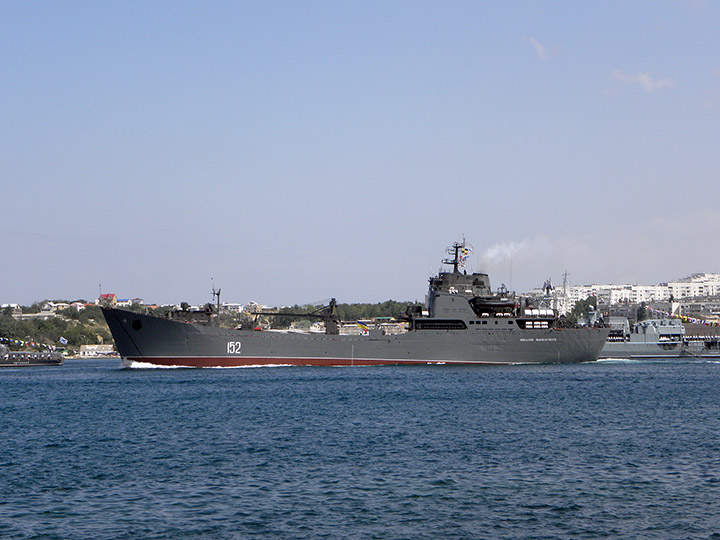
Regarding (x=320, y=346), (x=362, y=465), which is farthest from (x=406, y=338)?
(x=362, y=465)

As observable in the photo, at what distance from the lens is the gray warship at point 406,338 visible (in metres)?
60.3

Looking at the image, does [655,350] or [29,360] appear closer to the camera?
[29,360]

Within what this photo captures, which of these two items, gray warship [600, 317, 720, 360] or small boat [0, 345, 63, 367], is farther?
gray warship [600, 317, 720, 360]

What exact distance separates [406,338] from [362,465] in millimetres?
41782

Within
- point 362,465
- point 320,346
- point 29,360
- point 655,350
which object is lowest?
point 29,360

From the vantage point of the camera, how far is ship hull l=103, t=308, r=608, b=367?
60.1m

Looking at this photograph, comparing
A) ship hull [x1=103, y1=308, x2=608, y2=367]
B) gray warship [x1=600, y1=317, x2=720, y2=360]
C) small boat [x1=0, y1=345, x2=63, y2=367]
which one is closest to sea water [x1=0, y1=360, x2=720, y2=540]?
ship hull [x1=103, y1=308, x2=608, y2=367]

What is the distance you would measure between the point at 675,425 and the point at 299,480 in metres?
15.9

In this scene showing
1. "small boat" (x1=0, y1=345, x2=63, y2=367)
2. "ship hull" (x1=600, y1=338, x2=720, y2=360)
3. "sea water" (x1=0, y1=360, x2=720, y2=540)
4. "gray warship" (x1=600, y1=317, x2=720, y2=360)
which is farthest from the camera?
"gray warship" (x1=600, y1=317, x2=720, y2=360)

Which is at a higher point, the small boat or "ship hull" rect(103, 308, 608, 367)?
"ship hull" rect(103, 308, 608, 367)

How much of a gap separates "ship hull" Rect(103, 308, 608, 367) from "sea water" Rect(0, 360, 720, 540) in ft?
56.6

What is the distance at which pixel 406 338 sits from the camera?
63.8m

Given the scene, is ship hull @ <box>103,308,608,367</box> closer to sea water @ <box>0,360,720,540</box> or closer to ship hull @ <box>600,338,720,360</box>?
sea water @ <box>0,360,720,540</box>

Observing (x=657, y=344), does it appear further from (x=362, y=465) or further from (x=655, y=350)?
(x=362, y=465)
